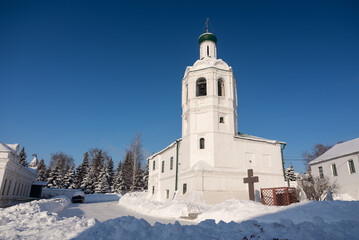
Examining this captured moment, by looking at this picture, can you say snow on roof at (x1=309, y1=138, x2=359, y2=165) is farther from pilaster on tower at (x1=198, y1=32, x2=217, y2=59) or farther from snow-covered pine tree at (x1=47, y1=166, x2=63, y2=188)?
snow-covered pine tree at (x1=47, y1=166, x2=63, y2=188)

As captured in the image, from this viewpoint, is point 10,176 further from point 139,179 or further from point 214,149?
point 139,179

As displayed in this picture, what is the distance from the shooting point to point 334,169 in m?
27.0

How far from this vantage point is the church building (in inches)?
782

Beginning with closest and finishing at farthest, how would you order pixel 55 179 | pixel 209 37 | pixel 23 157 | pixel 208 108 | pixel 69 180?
pixel 208 108 < pixel 209 37 < pixel 55 179 < pixel 69 180 < pixel 23 157

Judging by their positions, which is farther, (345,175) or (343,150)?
(343,150)

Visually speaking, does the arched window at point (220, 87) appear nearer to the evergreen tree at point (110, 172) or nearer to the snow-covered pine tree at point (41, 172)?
the evergreen tree at point (110, 172)

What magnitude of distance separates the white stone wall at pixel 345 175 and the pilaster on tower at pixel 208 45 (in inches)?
724

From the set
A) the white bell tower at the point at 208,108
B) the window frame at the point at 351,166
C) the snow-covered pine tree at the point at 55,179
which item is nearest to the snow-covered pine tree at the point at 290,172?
the window frame at the point at 351,166

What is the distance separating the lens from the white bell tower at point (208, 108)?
21203 mm

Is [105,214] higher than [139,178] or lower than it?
lower

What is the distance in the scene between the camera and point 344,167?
2539cm

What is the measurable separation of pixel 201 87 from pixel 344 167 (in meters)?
18.1

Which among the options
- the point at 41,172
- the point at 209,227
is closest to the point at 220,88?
the point at 209,227

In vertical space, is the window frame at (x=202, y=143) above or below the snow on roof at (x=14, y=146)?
below
